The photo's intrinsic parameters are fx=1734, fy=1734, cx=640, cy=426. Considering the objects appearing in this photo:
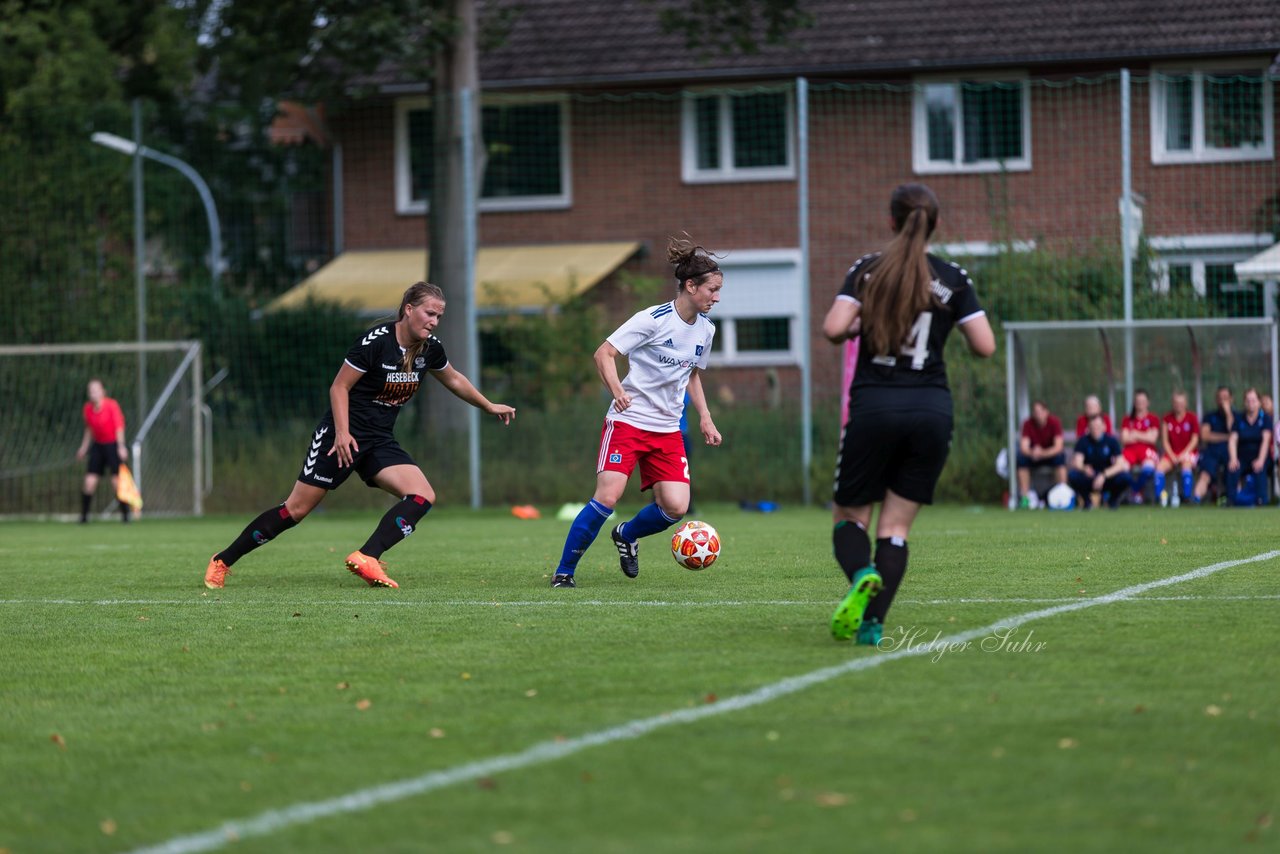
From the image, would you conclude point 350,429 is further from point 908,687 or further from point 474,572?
point 908,687

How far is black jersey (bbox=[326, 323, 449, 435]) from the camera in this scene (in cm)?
1027

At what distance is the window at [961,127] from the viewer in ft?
85.9

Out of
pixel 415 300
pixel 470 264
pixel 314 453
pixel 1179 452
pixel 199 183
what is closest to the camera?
pixel 415 300

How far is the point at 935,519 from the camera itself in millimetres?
17641

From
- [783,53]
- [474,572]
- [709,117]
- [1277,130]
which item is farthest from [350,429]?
[783,53]

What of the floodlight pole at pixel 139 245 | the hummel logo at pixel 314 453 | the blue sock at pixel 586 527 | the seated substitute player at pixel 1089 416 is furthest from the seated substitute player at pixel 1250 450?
the floodlight pole at pixel 139 245

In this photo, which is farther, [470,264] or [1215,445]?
[470,264]

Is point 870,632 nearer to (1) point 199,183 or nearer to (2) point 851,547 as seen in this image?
(2) point 851,547

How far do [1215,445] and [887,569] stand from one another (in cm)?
1371

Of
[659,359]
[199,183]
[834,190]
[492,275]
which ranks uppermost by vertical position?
[199,183]

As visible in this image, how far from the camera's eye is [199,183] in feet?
82.0

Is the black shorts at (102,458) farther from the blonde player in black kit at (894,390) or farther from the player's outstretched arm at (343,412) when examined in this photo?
the blonde player in black kit at (894,390)

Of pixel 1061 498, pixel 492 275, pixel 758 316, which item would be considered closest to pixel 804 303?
pixel 758 316

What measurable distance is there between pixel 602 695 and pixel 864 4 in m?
25.5
